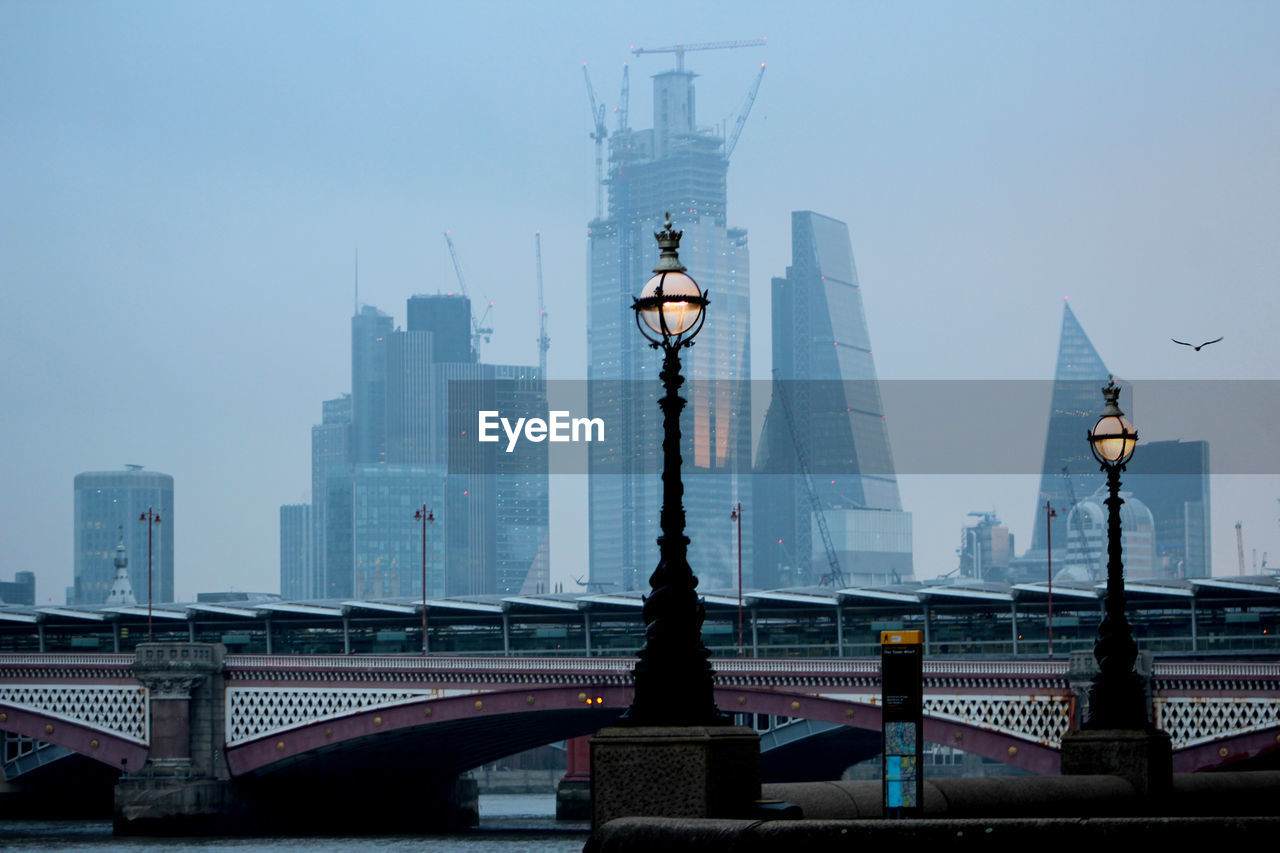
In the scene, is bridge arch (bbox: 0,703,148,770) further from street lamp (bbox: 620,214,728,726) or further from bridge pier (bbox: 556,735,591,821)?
street lamp (bbox: 620,214,728,726)

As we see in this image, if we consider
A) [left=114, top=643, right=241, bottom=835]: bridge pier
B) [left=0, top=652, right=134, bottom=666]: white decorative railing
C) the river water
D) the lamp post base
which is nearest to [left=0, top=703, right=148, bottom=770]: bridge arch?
[left=114, top=643, right=241, bottom=835]: bridge pier

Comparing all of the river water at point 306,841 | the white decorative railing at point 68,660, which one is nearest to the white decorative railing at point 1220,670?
the river water at point 306,841

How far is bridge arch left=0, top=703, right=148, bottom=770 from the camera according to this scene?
3472 inches

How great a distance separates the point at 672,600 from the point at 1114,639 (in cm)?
1630

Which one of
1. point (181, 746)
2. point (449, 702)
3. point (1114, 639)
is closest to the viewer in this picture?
point (1114, 639)

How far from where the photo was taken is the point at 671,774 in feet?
60.5

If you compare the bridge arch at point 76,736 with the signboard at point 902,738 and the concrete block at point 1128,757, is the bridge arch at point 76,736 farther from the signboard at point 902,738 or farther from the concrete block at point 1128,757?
the signboard at point 902,738

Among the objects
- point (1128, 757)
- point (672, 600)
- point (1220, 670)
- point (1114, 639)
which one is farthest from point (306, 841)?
point (672, 600)

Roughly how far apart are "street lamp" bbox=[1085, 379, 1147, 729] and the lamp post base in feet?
52.3

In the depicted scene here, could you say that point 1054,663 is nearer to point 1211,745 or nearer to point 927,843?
point 1211,745

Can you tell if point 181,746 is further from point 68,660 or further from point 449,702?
point 449,702

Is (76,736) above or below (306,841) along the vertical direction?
above

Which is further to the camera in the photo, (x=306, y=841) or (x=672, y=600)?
(x=306, y=841)

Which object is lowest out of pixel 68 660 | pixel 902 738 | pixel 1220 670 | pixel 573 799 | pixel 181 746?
pixel 573 799
